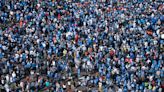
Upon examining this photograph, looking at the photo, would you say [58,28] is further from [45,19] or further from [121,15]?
[121,15]

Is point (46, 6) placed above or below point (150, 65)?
above

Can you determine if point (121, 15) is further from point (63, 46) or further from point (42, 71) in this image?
point (42, 71)

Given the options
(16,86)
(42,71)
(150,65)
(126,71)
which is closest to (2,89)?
(16,86)

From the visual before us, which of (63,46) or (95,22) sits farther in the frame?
(95,22)

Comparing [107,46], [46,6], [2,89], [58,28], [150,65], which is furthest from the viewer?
[46,6]

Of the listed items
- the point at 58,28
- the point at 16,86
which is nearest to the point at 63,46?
the point at 58,28

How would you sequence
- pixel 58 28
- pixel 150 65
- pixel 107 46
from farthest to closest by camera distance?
pixel 58 28, pixel 107 46, pixel 150 65
